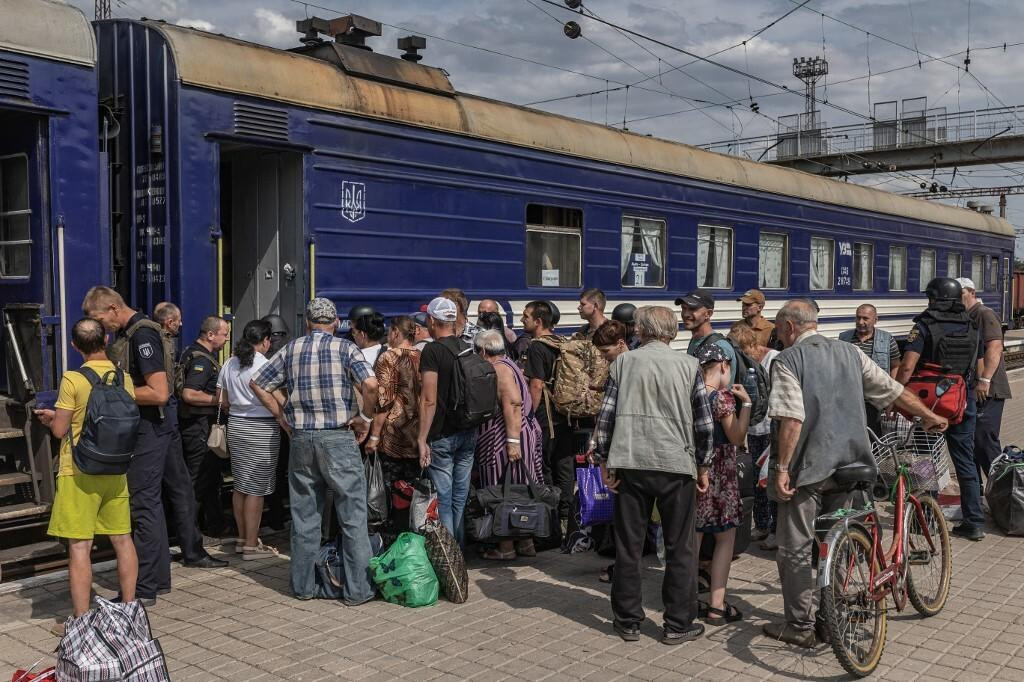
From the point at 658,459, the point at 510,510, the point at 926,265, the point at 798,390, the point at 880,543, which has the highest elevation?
the point at 926,265

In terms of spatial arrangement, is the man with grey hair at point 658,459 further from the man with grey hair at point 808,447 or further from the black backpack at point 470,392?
the black backpack at point 470,392

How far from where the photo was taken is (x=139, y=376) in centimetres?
539

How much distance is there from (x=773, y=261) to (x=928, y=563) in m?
8.12

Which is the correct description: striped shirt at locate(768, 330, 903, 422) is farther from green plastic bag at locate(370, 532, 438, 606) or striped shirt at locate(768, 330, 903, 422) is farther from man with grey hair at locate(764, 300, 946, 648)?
green plastic bag at locate(370, 532, 438, 606)

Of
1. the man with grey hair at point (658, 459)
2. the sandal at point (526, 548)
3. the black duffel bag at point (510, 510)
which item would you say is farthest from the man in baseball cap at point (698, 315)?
the sandal at point (526, 548)

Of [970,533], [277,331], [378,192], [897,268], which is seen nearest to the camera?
[970,533]

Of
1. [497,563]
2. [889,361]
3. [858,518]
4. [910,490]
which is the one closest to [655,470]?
[858,518]

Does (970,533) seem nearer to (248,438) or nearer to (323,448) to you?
(323,448)

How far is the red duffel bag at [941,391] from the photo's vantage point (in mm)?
6539

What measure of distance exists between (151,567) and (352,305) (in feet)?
9.25

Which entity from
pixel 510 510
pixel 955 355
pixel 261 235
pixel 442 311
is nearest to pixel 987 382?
pixel 955 355

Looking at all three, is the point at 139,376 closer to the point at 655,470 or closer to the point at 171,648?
the point at 171,648

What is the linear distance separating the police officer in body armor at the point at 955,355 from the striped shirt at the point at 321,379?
3.67 m

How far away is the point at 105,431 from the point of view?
479 cm
